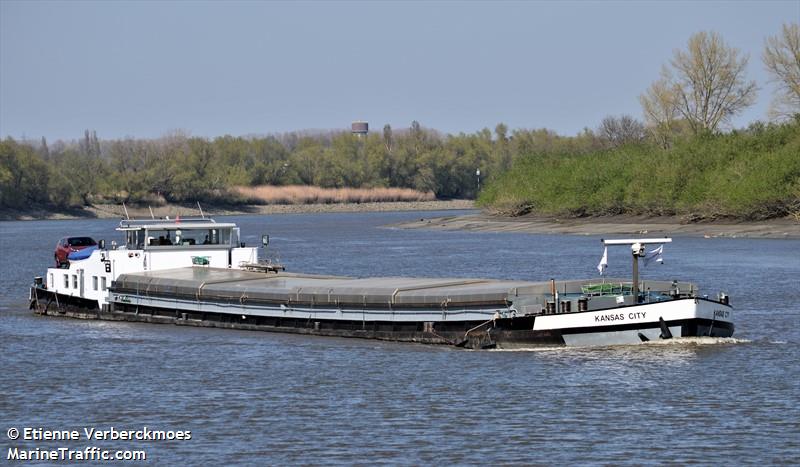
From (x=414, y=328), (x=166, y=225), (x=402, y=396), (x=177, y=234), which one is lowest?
(x=402, y=396)

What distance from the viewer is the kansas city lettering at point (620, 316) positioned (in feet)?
124

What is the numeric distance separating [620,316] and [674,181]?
9120 cm

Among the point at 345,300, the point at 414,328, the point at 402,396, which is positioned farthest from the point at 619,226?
the point at 402,396

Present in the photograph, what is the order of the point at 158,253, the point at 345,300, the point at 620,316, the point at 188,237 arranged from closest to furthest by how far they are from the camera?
1. the point at 620,316
2. the point at 345,300
3. the point at 158,253
4. the point at 188,237

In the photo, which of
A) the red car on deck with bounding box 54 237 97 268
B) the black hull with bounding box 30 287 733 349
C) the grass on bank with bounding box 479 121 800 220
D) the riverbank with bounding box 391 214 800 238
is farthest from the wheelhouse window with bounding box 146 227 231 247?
the grass on bank with bounding box 479 121 800 220

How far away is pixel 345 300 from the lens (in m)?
44.1

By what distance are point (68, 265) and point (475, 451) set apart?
35001mm

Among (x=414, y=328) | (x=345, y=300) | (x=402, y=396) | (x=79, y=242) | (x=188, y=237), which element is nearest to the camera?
(x=402, y=396)

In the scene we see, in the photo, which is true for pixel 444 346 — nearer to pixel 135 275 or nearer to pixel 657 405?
pixel 657 405

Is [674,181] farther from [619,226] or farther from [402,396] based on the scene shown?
[402,396]

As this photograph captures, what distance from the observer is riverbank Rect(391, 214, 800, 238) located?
10850cm

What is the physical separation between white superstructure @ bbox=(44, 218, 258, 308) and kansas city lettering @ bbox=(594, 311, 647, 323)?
19280mm

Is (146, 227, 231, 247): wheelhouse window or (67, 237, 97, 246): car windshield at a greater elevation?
(146, 227, 231, 247): wheelhouse window

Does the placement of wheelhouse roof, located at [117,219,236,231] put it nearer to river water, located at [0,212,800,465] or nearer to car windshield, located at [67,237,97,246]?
river water, located at [0,212,800,465]
